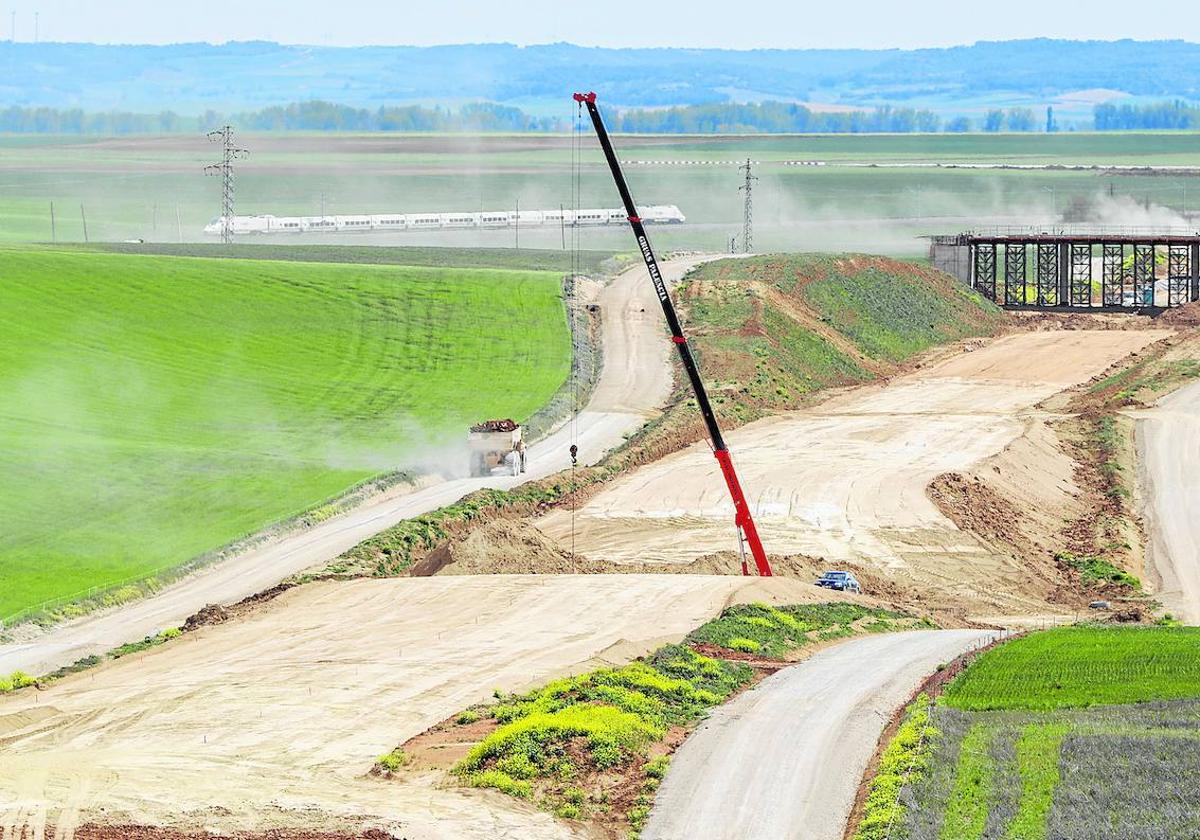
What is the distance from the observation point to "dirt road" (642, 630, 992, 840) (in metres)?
31.5

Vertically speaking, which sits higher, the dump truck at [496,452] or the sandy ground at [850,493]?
the dump truck at [496,452]

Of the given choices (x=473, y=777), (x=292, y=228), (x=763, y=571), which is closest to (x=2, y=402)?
(x=763, y=571)

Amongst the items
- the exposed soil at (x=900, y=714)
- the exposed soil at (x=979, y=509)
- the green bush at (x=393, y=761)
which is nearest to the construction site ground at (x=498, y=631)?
the exposed soil at (x=979, y=509)

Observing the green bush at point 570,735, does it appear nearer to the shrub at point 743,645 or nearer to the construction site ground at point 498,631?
the construction site ground at point 498,631

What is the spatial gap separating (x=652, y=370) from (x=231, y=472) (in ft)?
116

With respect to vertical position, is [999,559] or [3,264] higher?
[3,264]

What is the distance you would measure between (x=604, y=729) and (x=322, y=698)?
8092 millimetres

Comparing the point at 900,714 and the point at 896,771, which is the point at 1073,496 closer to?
the point at 900,714

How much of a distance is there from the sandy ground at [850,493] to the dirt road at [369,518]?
5396 millimetres

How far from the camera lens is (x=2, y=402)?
3231 inches

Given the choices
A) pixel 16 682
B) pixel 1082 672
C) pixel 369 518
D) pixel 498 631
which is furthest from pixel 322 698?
pixel 369 518

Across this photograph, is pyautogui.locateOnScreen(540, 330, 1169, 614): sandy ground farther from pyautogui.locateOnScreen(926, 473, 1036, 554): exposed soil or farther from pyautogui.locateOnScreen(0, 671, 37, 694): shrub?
pyautogui.locateOnScreen(0, 671, 37, 694): shrub

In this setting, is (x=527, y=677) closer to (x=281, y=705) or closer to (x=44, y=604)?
(x=281, y=705)

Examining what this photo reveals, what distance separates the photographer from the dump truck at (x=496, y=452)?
7738 centimetres
